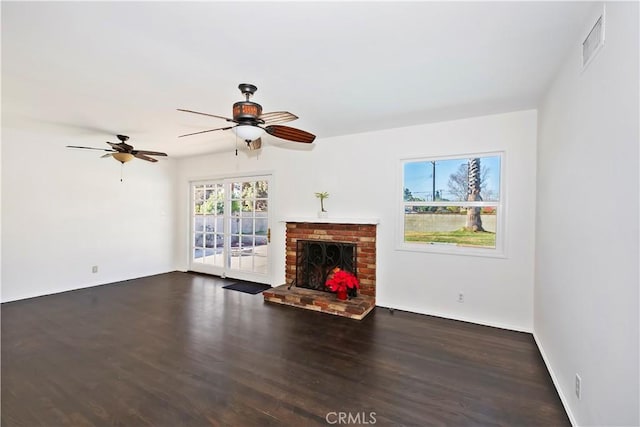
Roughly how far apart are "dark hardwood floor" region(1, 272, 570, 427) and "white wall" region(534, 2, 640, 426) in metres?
0.53

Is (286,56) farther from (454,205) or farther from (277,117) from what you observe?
(454,205)

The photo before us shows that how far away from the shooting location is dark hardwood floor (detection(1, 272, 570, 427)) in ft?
6.38

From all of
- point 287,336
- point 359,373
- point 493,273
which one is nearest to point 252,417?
point 359,373

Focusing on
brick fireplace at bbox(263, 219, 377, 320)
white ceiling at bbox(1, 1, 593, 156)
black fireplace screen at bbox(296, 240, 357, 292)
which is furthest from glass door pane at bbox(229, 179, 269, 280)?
white ceiling at bbox(1, 1, 593, 156)

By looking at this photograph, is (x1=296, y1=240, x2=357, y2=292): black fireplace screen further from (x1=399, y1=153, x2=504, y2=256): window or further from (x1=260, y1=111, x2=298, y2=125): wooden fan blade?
(x1=260, y1=111, x2=298, y2=125): wooden fan blade

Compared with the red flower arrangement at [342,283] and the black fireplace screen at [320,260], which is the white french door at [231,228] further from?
the red flower arrangement at [342,283]

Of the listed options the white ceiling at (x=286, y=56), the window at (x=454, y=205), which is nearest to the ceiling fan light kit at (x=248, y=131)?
the white ceiling at (x=286, y=56)

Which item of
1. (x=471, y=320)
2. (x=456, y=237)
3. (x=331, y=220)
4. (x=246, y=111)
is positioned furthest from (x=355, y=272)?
(x=246, y=111)

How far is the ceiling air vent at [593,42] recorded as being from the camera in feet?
5.08

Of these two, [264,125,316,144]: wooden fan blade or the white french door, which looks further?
the white french door

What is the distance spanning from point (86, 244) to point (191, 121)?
343cm

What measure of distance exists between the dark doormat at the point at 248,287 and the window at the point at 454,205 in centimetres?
263

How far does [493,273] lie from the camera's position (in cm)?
344

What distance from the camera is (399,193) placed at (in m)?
4.04
